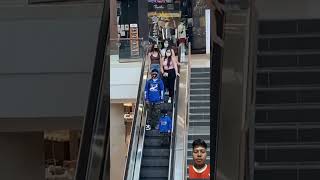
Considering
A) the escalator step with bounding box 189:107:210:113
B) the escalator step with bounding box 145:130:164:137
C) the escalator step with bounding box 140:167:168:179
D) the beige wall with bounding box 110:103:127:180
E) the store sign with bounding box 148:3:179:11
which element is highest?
the store sign with bounding box 148:3:179:11

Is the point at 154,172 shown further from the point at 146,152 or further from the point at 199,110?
the point at 199,110

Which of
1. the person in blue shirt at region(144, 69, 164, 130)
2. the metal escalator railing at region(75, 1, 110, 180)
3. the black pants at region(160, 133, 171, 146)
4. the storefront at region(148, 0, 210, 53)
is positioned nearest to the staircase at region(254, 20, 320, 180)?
the metal escalator railing at region(75, 1, 110, 180)

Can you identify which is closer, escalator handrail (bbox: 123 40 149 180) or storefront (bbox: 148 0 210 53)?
escalator handrail (bbox: 123 40 149 180)

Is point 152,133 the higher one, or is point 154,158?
point 152,133

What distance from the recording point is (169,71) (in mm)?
12758

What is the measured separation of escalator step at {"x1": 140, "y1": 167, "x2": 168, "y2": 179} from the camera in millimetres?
10484

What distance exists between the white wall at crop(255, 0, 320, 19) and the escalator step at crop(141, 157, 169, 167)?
486 cm

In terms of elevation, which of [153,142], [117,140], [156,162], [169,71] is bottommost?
[117,140]

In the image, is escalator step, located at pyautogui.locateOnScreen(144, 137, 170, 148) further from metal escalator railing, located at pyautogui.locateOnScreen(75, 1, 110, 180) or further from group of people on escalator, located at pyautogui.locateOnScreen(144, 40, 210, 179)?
metal escalator railing, located at pyautogui.locateOnScreen(75, 1, 110, 180)

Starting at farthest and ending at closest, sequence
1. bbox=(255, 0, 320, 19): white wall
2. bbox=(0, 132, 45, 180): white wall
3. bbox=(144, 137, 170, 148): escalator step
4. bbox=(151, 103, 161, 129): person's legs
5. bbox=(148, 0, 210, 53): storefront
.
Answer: bbox=(148, 0, 210, 53): storefront → bbox=(151, 103, 161, 129): person's legs → bbox=(144, 137, 170, 148): escalator step → bbox=(0, 132, 45, 180): white wall → bbox=(255, 0, 320, 19): white wall

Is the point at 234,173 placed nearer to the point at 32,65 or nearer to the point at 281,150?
the point at 281,150

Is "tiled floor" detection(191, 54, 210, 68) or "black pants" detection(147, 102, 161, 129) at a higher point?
"tiled floor" detection(191, 54, 210, 68)

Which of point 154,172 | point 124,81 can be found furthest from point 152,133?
point 124,81

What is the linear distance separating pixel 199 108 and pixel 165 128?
6.73ft
